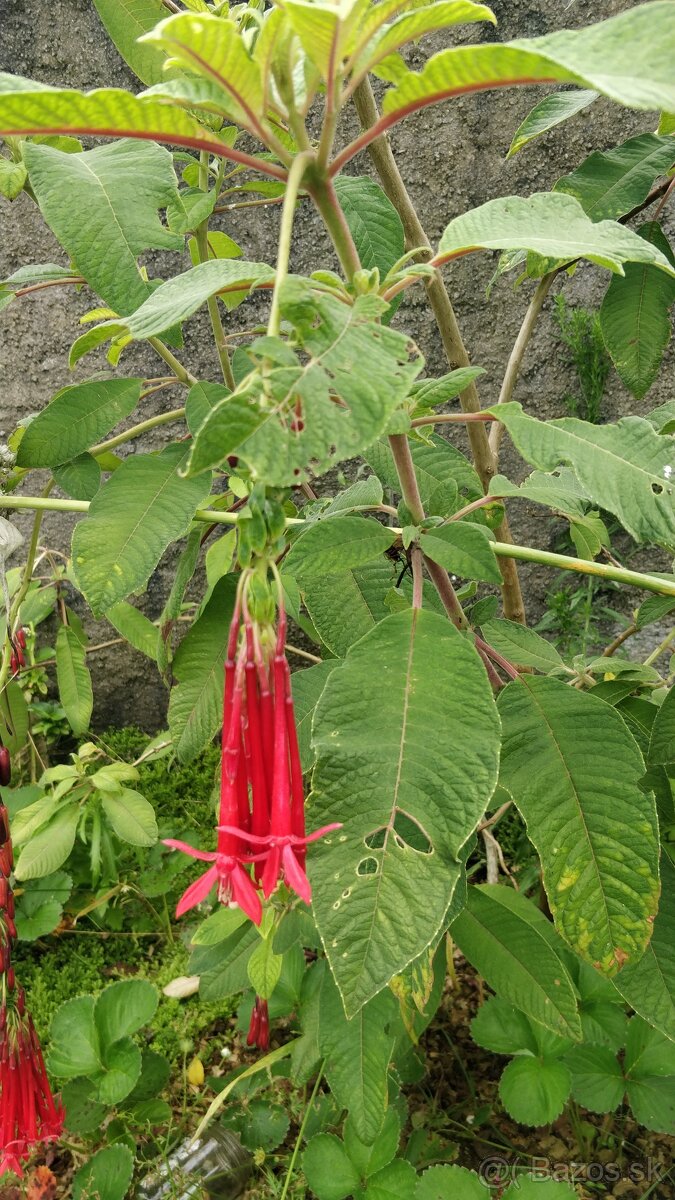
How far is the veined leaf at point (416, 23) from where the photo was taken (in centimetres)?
38

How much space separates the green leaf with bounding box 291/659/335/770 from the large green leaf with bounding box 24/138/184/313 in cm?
35

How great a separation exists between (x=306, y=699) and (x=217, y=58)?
0.49m

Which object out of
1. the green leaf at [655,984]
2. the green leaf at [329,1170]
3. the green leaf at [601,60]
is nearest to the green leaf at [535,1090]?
the green leaf at [329,1170]

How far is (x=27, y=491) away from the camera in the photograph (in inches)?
72.6

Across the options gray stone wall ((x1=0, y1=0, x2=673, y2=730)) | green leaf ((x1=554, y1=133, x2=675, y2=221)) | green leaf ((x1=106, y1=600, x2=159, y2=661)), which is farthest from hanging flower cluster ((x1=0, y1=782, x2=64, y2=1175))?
gray stone wall ((x1=0, y1=0, x2=673, y2=730))

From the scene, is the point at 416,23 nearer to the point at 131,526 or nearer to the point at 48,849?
the point at 131,526

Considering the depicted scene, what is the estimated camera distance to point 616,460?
1.69 ft

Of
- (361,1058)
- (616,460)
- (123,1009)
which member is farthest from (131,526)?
(123,1009)

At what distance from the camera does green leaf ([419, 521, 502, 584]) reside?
57cm

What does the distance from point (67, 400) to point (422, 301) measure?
38.8 inches

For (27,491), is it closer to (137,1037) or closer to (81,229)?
(137,1037)

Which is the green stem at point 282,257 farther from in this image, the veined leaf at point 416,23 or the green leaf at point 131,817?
the green leaf at point 131,817

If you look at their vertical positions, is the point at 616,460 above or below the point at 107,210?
below

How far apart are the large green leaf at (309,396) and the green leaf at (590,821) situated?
0.33m
